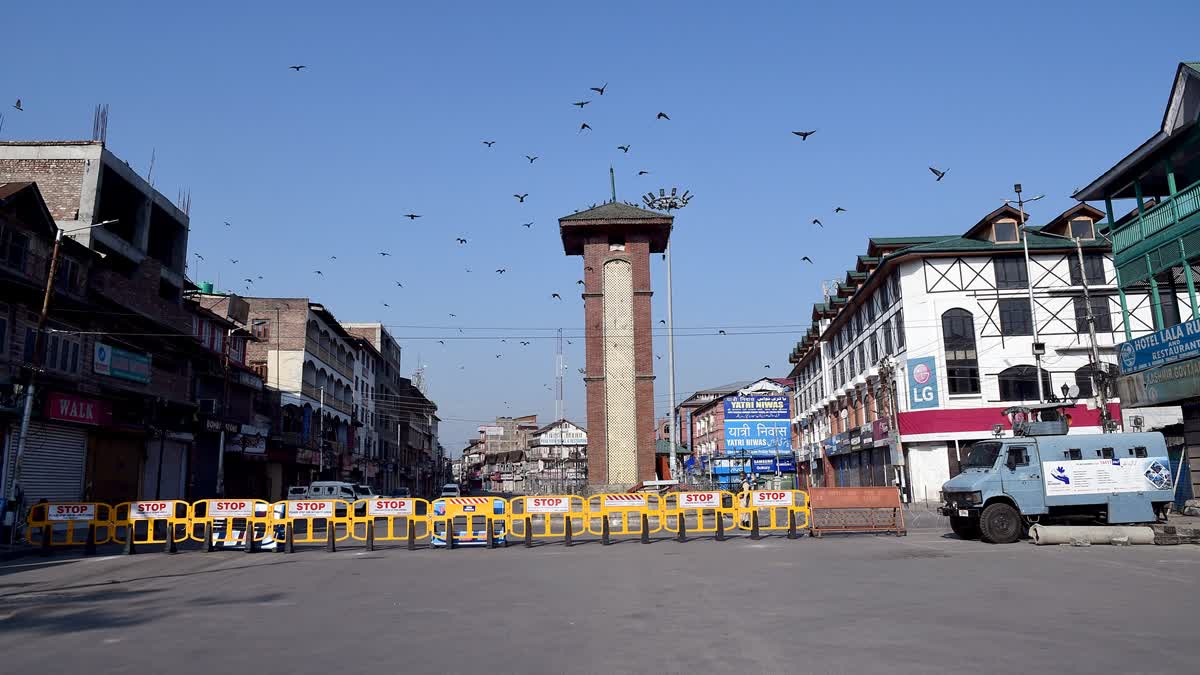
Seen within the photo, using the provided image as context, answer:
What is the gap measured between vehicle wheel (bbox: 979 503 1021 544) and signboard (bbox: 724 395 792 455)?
20397 millimetres

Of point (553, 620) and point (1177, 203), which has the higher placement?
point (1177, 203)

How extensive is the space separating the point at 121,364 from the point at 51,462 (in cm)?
449

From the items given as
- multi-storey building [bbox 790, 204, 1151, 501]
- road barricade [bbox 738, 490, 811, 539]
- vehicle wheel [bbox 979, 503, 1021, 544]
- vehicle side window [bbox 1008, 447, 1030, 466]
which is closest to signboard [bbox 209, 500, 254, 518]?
road barricade [bbox 738, 490, 811, 539]

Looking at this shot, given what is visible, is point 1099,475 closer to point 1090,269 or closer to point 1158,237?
point 1158,237

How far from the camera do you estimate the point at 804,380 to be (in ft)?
224

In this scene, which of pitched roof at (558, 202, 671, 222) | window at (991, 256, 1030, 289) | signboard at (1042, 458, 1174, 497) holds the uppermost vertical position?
pitched roof at (558, 202, 671, 222)

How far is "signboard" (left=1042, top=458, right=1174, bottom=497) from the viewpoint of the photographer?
1834cm

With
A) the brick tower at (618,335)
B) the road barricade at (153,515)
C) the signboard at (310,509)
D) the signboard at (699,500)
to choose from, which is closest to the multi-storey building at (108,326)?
the road barricade at (153,515)

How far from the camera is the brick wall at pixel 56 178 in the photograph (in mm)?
29688

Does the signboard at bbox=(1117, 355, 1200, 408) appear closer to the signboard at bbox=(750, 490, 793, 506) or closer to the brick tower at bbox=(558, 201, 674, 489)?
the signboard at bbox=(750, 490, 793, 506)

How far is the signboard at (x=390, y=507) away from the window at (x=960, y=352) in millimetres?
26895

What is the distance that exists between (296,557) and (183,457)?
72.6 feet

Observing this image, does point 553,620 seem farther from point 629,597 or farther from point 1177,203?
point 1177,203

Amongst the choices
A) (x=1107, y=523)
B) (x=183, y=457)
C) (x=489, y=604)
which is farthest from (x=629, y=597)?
(x=183, y=457)
